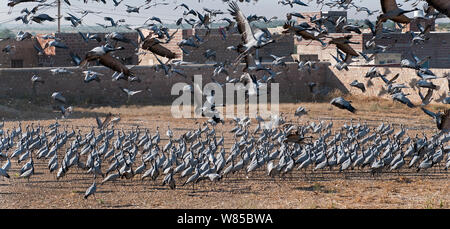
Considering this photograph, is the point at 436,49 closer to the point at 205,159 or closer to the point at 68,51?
the point at 68,51

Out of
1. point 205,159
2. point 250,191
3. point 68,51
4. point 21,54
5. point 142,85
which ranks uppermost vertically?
point 68,51

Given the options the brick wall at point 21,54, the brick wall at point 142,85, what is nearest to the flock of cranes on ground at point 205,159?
the brick wall at point 142,85

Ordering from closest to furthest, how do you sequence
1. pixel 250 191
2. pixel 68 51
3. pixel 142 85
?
1. pixel 250 191
2. pixel 142 85
3. pixel 68 51

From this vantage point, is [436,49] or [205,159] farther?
[436,49]

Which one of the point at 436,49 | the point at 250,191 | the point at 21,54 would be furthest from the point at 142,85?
the point at 436,49

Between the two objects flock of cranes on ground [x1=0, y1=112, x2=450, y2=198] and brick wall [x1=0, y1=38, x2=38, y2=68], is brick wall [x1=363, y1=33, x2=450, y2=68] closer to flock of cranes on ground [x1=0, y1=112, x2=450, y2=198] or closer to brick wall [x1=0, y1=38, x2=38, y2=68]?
brick wall [x1=0, y1=38, x2=38, y2=68]

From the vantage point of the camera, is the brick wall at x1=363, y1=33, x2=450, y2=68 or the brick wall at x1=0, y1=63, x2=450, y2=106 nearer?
the brick wall at x1=0, y1=63, x2=450, y2=106

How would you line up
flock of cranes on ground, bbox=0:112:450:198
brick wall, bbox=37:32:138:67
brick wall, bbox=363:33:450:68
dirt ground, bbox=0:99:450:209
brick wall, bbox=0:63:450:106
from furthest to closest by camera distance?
brick wall, bbox=363:33:450:68
brick wall, bbox=37:32:138:67
brick wall, bbox=0:63:450:106
flock of cranes on ground, bbox=0:112:450:198
dirt ground, bbox=0:99:450:209

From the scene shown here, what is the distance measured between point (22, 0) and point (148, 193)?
4637 mm

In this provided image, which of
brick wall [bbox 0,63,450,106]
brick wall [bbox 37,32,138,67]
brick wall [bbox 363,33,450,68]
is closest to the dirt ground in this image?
brick wall [bbox 0,63,450,106]

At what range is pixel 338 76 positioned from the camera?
32.8 m

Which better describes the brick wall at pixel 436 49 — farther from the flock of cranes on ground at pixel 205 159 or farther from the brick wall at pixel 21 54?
the flock of cranes on ground at pixel 205 159

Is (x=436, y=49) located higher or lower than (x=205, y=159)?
higher
